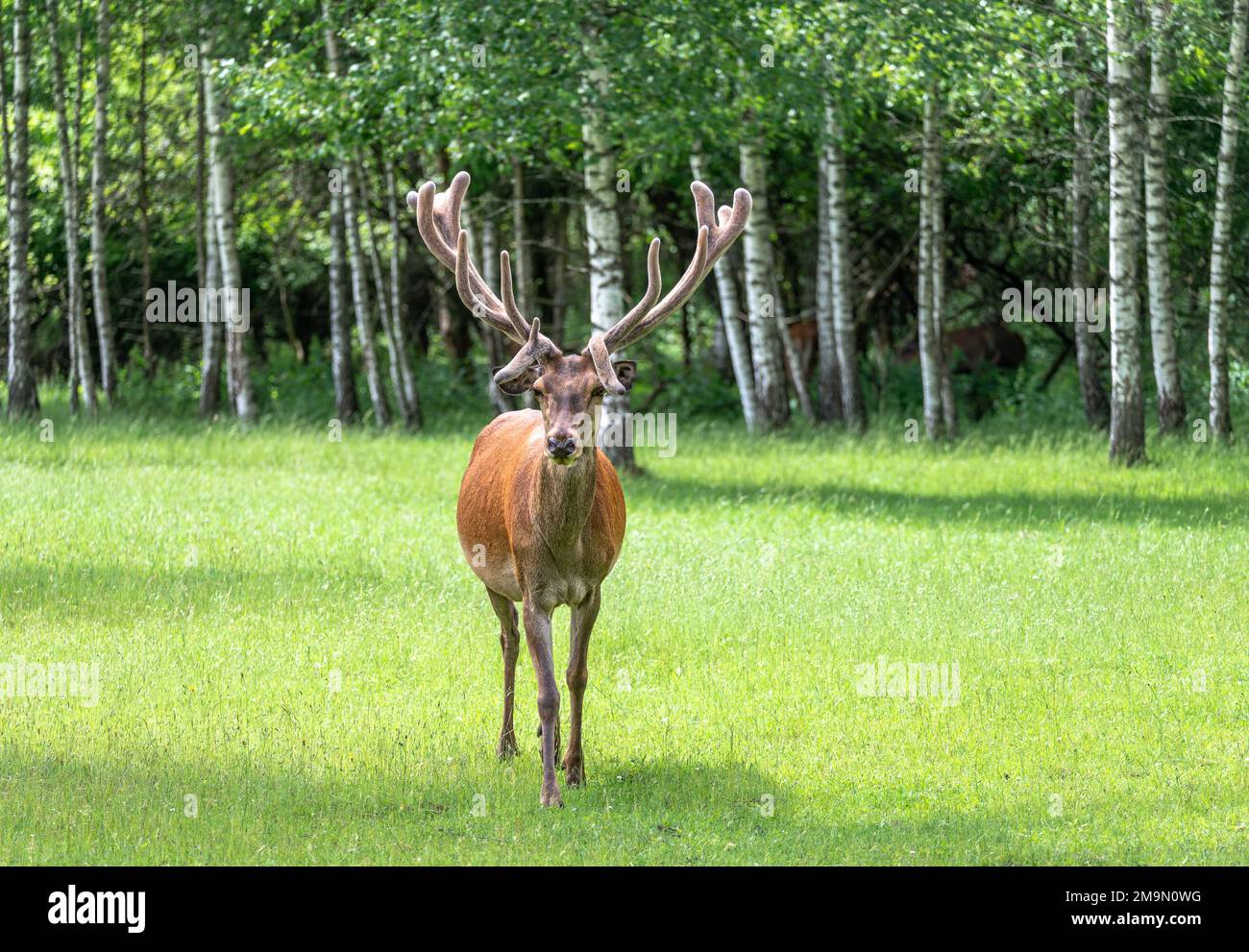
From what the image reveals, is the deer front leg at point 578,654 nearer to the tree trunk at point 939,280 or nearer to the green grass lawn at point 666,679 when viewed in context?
the green grass lawn at point 666,679

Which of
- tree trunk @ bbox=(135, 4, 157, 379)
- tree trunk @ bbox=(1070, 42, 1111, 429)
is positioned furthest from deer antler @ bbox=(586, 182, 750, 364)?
tree trunk @ bbox=(135, 4, 157, 379)

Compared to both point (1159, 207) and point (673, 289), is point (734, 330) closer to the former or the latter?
point (1159, 207)

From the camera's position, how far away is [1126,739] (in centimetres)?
878

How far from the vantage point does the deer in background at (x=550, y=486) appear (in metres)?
7.42

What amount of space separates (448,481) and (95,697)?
9.17 meters

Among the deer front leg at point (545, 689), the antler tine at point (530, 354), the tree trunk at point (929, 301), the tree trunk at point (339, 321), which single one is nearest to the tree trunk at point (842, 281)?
the tree trunk at point (929, 301)

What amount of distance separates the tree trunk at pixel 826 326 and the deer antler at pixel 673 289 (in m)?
15.8

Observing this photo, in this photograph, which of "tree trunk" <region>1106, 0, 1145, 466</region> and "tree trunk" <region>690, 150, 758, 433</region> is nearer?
"tree trunk" <region>1106, 0, 1145, 466</region>

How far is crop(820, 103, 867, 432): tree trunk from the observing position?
22.6 meters

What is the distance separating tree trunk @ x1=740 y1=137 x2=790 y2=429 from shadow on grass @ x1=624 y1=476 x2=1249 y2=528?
4332 mm

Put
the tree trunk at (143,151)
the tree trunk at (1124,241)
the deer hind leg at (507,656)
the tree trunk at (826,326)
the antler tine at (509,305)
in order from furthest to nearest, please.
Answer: the tree trunk at (143,151) < the tree trunk at (826,326) < the tree trunk at (1124,241) < the deer hind leg at (507,656) < the antler tine at (509,305)

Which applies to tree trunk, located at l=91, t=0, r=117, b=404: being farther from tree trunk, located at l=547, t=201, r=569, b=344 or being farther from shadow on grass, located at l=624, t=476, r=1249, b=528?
shadow on grass, located at l=624, t=476, r=1249, b=528
